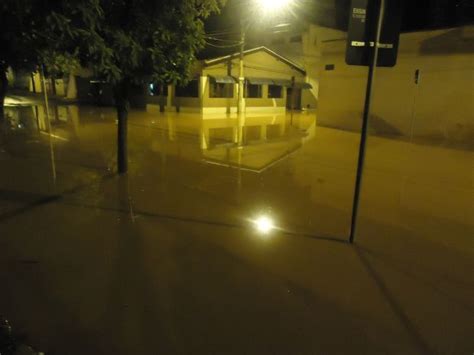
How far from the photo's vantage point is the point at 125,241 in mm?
4809

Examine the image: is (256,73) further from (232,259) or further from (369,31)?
(232,259)

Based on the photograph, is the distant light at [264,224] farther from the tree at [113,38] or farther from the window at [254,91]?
the window at [254,91]

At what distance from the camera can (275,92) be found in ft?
101

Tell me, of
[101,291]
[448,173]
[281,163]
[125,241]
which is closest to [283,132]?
[281,163]

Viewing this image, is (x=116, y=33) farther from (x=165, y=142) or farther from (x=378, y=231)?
(x=165, y=142)

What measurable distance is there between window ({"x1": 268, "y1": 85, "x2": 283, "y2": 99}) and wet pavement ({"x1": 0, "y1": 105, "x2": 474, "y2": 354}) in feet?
71.5

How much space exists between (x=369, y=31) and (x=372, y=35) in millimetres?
58

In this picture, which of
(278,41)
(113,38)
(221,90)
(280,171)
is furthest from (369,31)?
(278,41)

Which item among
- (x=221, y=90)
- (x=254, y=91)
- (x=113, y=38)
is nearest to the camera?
(x=113, y=38)

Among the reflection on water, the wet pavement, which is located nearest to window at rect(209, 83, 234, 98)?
the reflection on water

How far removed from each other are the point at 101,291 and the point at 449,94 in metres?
15.5

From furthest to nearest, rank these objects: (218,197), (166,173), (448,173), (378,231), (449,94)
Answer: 1. (449,94)
2. (448,173)
3. (166,173)
4. (218,197)
5. (378,231)

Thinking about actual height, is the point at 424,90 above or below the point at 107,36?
below

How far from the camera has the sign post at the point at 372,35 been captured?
4.29 meters
